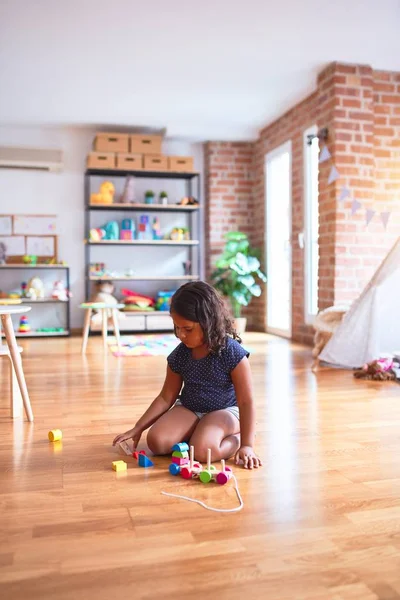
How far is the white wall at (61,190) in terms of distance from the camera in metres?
6.43

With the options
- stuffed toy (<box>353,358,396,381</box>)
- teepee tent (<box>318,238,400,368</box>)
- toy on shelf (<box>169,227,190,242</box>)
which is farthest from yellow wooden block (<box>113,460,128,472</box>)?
toy on shelf (<box>169,227,190,242</box>)

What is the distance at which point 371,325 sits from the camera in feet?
12.8

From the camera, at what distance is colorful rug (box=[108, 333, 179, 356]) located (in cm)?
486

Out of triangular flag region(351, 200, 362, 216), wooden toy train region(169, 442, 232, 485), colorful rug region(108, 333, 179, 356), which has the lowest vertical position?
colorful rug region(108, 333, 179, 356)

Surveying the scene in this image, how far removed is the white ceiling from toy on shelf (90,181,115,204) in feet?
2.13

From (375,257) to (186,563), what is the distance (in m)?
3.84

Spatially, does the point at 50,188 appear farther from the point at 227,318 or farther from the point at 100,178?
the point at 227,318

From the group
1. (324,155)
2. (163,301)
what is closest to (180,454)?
(324,155)

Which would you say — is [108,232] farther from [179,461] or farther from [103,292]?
[179,461]

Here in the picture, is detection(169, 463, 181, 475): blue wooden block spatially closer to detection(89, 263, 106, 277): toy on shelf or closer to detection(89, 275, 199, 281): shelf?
detection(89, 275, 199, 281): shelf

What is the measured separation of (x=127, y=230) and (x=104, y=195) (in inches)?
17.1

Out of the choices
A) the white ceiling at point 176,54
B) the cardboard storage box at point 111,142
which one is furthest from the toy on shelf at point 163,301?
the white ceiling at point 176,54

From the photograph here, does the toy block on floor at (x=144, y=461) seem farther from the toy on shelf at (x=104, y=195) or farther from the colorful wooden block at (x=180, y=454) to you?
the toy on shelf at (x=104, y=195)

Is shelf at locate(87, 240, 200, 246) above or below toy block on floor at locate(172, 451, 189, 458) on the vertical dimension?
above
